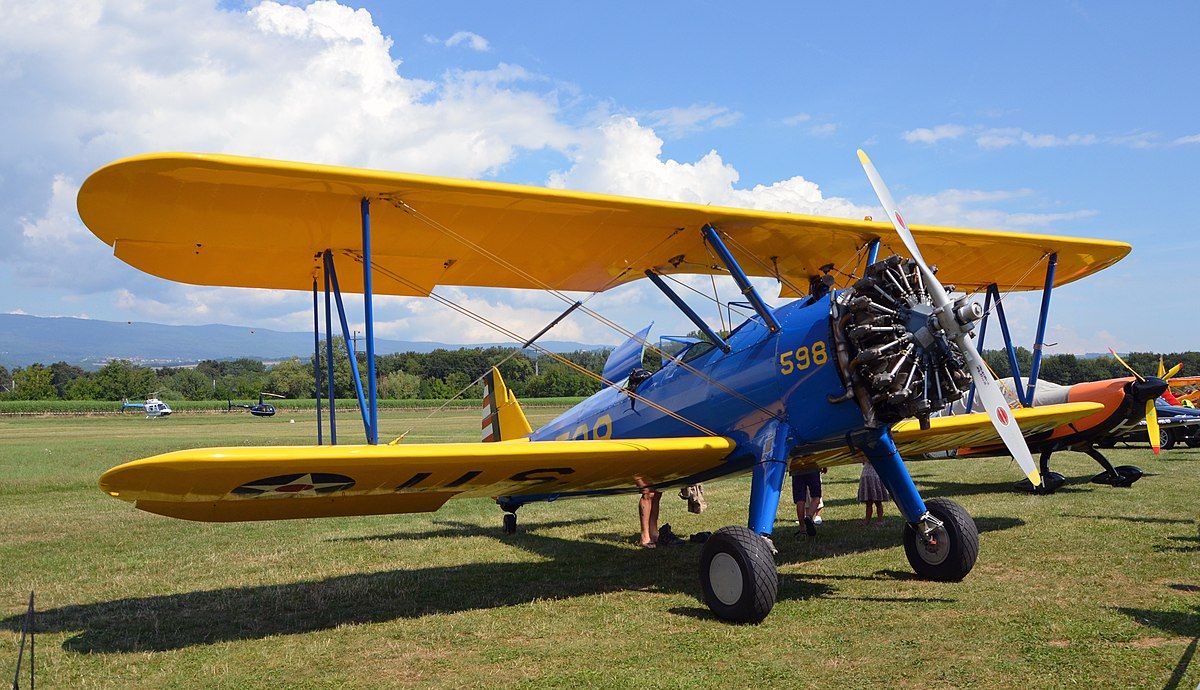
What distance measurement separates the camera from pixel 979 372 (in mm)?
6219

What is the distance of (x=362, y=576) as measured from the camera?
771 cm

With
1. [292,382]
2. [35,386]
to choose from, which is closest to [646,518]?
[292,382]

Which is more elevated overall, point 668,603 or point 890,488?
point 890,488

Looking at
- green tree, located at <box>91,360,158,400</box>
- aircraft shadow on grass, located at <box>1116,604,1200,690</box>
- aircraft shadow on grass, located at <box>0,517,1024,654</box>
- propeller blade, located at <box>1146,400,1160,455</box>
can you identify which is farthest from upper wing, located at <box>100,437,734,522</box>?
green tree, located at <box>91,360,158,400</box>

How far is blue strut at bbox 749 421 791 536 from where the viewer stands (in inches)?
248

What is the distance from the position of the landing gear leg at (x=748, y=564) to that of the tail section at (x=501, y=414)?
5174 millimetres

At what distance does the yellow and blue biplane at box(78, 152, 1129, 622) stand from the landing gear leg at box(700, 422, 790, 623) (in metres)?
0.02

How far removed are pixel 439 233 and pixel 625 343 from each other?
7.53ft

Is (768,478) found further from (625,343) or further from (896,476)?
(625,343)

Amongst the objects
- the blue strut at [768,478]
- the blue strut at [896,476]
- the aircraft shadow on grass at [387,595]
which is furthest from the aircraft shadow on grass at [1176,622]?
the blue strut at [768,478]

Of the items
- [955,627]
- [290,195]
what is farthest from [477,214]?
[955,627]

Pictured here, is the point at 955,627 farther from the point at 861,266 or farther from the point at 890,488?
the point at 861,266

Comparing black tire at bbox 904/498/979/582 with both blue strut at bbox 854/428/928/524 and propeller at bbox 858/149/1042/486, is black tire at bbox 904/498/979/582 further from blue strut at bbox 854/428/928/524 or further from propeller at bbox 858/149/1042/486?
propeller at bbox 858/149/1042/486

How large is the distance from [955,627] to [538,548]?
4809 mm
